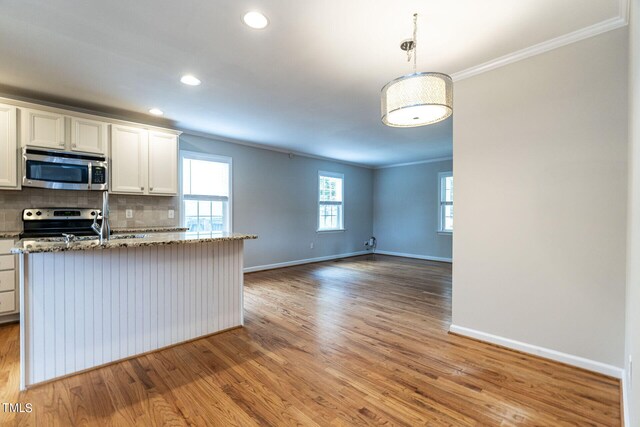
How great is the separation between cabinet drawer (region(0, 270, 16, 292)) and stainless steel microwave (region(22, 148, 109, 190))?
3.03ft

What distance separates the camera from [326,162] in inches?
287

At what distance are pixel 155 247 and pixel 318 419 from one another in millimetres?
1833

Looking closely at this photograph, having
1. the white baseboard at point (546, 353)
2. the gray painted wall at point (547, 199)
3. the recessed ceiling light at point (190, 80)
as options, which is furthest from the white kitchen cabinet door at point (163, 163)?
the white baseboard at point (546, 353)

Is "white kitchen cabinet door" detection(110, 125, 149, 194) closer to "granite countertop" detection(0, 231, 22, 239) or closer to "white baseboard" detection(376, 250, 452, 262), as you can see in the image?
"granite countertop" detection(0, 231, 22, 239)

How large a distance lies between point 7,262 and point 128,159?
1.62 meters

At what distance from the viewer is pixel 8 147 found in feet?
10.3

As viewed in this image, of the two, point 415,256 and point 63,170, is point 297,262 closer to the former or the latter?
point 415,256

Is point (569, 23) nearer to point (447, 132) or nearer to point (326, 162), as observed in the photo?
point (447, 132)

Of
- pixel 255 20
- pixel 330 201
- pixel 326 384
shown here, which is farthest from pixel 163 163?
pixel 330 201

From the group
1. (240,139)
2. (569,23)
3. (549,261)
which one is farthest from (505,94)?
(240,139)

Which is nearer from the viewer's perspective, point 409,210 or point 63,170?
point 63,170

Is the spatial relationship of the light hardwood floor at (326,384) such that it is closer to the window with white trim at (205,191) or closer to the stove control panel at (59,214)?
the stove control panel at (59,214)

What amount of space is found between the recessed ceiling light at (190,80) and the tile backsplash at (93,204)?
2060 millimetres

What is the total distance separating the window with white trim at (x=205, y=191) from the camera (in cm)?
489
